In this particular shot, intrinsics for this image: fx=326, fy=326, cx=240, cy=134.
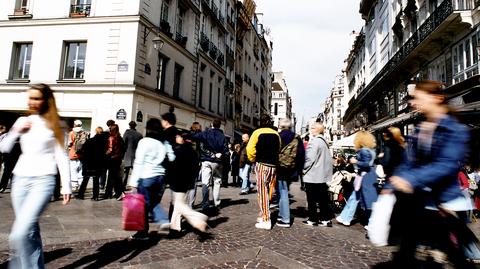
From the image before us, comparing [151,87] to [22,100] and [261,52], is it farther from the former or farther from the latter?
[261,52]

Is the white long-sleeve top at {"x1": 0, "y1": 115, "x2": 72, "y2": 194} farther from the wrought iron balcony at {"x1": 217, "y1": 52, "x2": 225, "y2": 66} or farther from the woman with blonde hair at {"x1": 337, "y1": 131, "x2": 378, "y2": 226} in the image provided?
the wrought iron balcony at {"x1": 217, "y1": 52, "x2": 225, "y2": 66}

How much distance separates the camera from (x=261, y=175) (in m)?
5.39

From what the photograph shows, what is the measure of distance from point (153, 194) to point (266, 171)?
190 cm

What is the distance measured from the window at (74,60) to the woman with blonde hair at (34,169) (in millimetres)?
14017

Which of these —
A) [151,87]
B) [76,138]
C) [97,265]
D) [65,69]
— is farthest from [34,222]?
[65,69]

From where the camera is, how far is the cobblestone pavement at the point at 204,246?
369 centimetres

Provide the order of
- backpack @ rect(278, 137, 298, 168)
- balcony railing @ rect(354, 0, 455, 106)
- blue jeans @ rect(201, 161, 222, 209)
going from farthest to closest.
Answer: balcony railing @ rect(354, 0, 455, 106) < blue jeans @ rect(201, 161, 222, 209) < backpack @ rect(278, 137, 298, 168)

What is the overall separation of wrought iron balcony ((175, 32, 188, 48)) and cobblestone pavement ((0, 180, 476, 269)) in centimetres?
1489

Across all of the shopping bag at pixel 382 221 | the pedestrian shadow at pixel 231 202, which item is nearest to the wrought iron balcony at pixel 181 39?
the pedestrian shadow at pixel 231 202

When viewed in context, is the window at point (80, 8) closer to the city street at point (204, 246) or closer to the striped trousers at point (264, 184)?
the city street at point (204, 246)

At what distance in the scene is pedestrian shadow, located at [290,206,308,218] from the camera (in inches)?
270

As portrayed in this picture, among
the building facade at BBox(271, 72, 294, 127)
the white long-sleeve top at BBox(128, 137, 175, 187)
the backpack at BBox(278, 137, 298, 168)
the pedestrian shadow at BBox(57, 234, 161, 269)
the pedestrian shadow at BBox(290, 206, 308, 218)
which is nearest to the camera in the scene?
the pedestrian shadow at BBox(57, 234, 161, 269)

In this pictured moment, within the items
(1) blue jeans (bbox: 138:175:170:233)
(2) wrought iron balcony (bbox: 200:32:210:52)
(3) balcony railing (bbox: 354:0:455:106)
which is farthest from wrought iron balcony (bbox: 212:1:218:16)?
(1) blue jeans (bbox: 138:175:170:233)

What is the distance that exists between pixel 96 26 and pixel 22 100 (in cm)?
522
